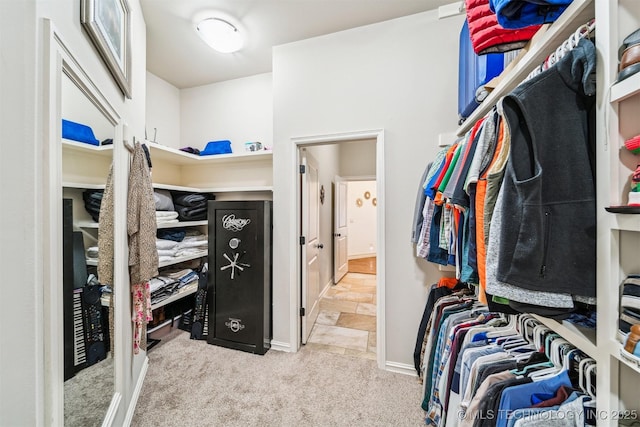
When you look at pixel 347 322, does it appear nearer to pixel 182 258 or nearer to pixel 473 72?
pixel 182 258

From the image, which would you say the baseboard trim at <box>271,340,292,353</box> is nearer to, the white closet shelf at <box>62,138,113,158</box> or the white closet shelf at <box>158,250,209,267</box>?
the white closet shelf at <box>158,250,209,267</box>

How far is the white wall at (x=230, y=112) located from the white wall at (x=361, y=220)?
4107 mm

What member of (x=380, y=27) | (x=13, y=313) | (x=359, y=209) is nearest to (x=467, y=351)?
(x=13, y=313)

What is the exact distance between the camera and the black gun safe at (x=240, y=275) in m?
2.32

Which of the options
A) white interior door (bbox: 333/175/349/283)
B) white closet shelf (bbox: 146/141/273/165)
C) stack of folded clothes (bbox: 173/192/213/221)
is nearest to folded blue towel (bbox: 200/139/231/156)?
white closet shelf (bbox: 146/141/273/165)

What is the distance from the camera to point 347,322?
3.04m

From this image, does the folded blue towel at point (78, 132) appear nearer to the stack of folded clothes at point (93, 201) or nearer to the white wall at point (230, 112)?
the stack of folded clothes at point (93, 201)

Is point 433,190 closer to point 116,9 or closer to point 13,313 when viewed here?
point 13,313

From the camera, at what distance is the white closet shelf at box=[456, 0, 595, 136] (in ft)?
2.32

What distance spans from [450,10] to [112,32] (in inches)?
91.3

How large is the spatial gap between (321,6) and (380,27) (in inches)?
21.7

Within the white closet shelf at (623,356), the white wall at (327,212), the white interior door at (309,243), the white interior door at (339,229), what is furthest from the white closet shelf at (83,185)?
the white interior door at (339,229)

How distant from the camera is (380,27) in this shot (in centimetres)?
215

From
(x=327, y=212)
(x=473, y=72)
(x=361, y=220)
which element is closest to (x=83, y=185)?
(x=473, y=72)
